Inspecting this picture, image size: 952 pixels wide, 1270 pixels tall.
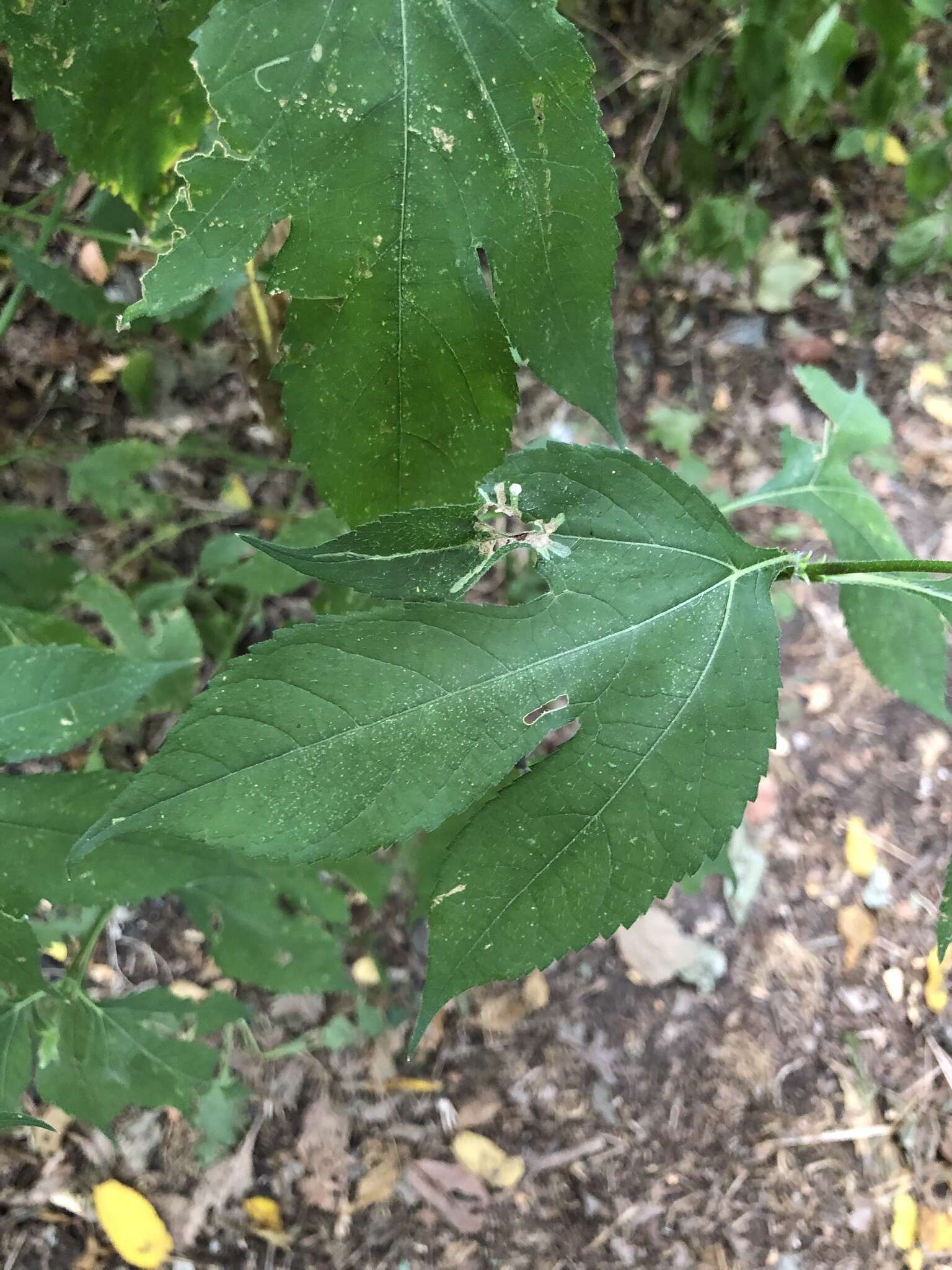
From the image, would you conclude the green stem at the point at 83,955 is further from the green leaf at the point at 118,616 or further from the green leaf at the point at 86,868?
the green leaf at the point at 118,616

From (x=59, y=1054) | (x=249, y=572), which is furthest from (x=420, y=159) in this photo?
(x=59, y=1054)

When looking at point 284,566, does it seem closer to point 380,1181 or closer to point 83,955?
point 83,955

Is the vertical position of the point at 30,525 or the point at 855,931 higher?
the point at 30,525

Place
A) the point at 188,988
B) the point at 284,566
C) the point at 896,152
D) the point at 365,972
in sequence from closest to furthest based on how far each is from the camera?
the point at 284,566 → the point at 188,988 → the point at 365,972 → the point at 896,152

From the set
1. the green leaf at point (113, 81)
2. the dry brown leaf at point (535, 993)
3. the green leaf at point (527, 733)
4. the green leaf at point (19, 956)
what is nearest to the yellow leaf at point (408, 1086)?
the dry brown leaf at point (535, 993)

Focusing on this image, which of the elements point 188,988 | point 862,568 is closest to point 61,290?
point 862,568

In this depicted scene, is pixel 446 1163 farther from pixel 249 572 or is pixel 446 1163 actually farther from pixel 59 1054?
pixel 249 572
